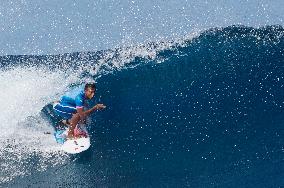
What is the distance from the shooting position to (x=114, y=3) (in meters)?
12.0

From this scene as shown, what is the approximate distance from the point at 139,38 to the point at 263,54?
3070 mm

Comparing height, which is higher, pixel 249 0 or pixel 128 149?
pixel 249 0

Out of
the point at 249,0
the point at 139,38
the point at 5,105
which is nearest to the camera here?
the point at 5,105

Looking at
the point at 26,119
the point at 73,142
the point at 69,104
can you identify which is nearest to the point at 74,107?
the point at 69,104

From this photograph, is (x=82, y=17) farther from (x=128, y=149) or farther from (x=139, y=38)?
(x=128, y=149)

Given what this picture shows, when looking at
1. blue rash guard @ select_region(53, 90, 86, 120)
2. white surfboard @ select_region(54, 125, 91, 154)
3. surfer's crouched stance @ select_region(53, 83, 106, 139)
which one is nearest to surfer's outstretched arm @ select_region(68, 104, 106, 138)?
surfer's crouched stance @ select_region(53, 83, 106, 139)

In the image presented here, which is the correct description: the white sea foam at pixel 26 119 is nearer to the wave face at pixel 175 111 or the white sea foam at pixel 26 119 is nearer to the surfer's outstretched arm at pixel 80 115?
the wave face at pixel 175 111

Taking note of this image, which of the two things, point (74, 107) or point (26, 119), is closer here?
point (74, 107)

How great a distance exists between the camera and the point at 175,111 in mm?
9391

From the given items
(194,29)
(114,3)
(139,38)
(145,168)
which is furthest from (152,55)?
(145,168)

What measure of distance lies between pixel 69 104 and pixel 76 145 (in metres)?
0.84

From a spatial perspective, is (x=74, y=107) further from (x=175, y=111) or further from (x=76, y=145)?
(x=175, y=111)

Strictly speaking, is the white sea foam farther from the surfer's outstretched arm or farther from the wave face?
the surfer's outstretched arm

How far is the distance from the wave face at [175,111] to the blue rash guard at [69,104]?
736mm
